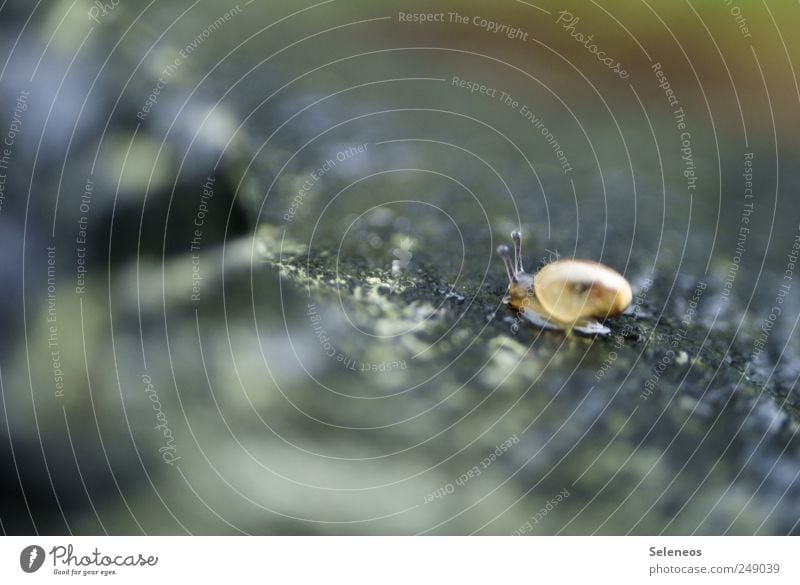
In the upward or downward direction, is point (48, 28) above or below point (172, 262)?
above

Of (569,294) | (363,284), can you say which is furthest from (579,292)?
(363,284)

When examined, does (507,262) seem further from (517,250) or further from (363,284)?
(363,284)

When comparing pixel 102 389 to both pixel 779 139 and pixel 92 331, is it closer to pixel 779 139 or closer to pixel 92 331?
pixel 92 331

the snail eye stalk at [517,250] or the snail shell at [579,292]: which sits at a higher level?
the snail eye stalk at [517,250]

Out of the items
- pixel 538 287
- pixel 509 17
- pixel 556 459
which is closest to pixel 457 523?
pixel 556 459

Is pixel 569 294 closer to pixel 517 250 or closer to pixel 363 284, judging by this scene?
pixel 517 250
